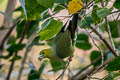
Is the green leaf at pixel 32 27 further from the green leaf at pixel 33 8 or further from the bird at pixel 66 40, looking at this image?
the bird at pixel 66 40

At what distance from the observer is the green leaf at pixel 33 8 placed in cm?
59

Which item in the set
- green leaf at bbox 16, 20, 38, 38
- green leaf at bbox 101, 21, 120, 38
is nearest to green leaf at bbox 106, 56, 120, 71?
green leaf at bbox 101, 21, 120, 38

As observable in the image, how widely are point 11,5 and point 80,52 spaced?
124 centimetres

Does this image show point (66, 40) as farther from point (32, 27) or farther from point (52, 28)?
point (32, 27)

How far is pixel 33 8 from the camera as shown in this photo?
594 mm

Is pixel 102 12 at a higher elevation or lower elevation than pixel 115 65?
higher

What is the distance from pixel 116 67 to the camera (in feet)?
1.87

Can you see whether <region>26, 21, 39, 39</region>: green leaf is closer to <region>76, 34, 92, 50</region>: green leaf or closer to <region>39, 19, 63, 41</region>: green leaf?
<region>76, 34, 92, 50</region>: green leaf

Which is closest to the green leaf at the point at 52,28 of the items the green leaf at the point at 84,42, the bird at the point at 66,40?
the bird at the point at 66,40

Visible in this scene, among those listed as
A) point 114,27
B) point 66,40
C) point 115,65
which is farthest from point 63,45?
point 114,27

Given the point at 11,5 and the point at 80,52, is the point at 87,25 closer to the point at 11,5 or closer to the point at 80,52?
the point at 11,5

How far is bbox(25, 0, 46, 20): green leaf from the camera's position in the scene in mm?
586

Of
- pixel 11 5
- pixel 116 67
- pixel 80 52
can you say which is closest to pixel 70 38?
pixel 116 67

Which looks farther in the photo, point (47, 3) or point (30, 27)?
point (30, 27)
